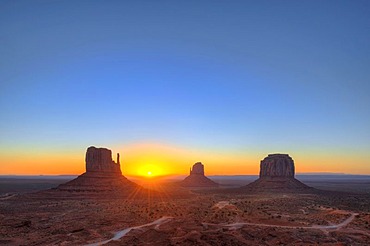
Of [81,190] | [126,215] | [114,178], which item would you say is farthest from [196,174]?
[126,215]

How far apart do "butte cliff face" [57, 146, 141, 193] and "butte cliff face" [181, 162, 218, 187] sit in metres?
75.2

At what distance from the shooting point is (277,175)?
11250cm

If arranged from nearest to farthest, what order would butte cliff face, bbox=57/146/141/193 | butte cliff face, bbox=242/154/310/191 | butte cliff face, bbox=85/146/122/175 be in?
butte cliff face, bbox=57/146/141/193 → butte cliff face, bbox=85/146/122/175 → butte cliff face, bbox=242/154/310/191

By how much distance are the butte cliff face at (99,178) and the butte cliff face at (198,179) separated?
247 feet

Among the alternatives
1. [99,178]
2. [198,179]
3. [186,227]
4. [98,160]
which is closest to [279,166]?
[99,178]

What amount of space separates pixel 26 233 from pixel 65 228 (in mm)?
4976

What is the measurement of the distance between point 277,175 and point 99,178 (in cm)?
6447

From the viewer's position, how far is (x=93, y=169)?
96.0 m

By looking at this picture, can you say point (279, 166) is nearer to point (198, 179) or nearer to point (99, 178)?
point (99, 178)

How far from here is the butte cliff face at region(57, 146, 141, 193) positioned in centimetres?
8925

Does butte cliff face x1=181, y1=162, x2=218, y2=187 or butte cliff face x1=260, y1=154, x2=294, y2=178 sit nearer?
butte cliff face x1=260, y1=154, x2=294, y2=178

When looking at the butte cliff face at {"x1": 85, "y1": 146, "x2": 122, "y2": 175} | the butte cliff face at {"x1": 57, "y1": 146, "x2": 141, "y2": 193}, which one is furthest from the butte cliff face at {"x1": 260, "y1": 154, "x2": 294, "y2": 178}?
the butte cliff face at {"x1": 85, "y1": 146, "x2": 122, "y2": 175}

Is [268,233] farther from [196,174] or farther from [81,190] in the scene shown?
[196,174]

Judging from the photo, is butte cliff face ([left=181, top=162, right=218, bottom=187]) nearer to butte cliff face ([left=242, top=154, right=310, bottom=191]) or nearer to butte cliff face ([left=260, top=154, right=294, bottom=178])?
butte cliff face ([left=242, top=154, right=310, bottom=191])
